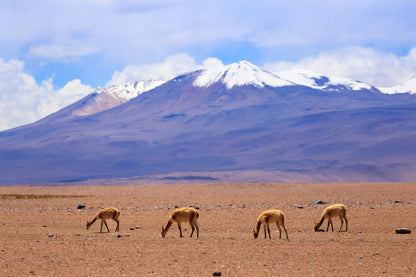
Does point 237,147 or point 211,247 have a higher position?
point 237,147

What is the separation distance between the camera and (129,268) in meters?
12.6

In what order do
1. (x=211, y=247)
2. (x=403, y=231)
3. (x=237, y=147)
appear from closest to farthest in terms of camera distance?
(x=211, y=247) → (x=403, y=231) → (x=237, y=147)

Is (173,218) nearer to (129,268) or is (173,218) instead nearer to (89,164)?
(129,268)

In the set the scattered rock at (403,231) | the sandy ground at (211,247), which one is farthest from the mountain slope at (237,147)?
the scattered rock at (403,231)

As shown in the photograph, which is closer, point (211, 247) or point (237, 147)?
point (211, 247)

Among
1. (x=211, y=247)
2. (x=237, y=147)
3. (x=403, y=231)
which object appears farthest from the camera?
(x=237, y=147)

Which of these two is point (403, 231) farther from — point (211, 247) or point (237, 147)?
point (237, 147)

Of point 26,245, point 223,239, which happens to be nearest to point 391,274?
point 223,239

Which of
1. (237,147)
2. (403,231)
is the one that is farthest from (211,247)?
(237,147)

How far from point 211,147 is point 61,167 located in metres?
38.1

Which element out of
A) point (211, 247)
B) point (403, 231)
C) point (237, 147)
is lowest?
point (211, 247)

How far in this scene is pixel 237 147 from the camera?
156250 millimetres

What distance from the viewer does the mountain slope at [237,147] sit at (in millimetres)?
122625

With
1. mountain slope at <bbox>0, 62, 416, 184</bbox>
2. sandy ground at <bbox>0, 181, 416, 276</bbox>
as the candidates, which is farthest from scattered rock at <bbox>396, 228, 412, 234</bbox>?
mountain slope at <bbox>0, 62, 416, 184</bbox>
